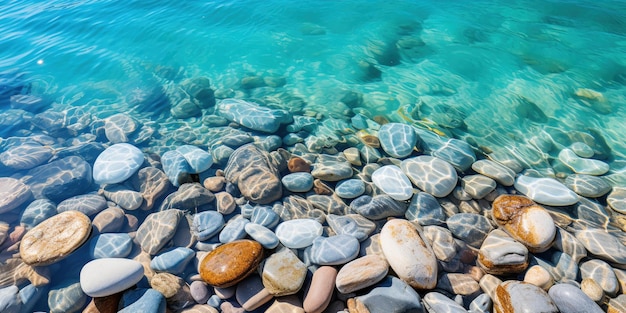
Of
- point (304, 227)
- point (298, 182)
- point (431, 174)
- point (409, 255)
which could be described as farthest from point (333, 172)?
point (409, 255)

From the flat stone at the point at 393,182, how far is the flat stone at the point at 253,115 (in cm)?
227

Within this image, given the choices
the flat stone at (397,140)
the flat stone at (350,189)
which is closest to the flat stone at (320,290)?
the flat stone at (350,189)

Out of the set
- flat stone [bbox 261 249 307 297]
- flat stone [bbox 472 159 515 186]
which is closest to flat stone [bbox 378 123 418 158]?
flat stone [bbox 472 159 515 186]

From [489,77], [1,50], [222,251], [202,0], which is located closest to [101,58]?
[1,50]

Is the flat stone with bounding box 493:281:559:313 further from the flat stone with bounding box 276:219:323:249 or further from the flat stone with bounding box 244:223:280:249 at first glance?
the flat stone with bounding box 244:223:280:249

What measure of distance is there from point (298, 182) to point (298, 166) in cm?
42

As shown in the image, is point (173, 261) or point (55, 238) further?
point (55, 238)

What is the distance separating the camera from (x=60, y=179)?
514 cm

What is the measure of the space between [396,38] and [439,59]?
60.3 inches

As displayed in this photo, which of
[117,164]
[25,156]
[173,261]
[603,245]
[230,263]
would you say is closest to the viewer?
[230,263]

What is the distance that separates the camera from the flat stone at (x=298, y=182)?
4.85 m

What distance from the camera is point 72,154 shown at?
5707 millimetres

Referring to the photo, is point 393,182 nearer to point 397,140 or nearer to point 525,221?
point 397,140

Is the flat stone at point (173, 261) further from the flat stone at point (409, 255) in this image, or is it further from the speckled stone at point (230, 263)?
the flat stone at point (409, 255)
